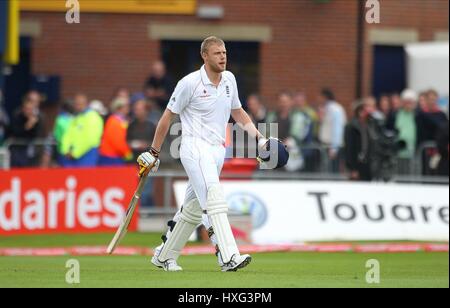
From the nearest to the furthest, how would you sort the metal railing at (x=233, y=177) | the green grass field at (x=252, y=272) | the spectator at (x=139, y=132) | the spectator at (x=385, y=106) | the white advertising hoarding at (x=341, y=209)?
the green grass field at (x=252, y=272) < the white advertising hoarding at (x=341, y=209) < the metal railing at (x=233, y=177) < the spectator at (x=139, y=132) < the spectator at (x=385, y=106)

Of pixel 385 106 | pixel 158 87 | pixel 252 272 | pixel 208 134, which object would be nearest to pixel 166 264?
pixel 252 272

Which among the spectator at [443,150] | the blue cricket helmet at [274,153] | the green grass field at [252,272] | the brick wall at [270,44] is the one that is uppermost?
the brick wall at [270,44]

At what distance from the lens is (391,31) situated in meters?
Answer: 30.2

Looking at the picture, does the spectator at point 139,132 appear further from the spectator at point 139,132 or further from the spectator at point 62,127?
the spectator at point 62,127

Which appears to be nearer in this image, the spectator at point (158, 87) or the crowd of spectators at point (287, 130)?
the crowd of spectators at point (287, 130)

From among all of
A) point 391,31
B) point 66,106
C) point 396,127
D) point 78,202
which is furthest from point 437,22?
point 78,202

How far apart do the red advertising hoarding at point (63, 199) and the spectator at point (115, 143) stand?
61.1 inches

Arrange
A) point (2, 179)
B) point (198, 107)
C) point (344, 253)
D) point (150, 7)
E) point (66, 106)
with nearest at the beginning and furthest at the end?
point (198, 107)
point (344, 253)
point (2, 179)
point (66, 106)
point (150, 7)

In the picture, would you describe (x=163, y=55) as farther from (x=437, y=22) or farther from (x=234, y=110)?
(x=234, y=110)

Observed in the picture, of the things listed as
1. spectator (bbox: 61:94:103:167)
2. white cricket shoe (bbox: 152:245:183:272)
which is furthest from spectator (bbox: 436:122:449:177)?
white cricket shoe (bbox: 152:245:183:272)

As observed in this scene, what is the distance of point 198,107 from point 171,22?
16.2 meters

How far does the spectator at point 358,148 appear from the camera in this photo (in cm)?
2303

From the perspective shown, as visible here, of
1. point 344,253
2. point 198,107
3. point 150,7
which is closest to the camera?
point 198,107

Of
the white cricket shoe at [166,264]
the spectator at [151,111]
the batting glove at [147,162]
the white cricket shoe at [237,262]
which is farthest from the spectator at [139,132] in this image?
the white cricket shoe at [237,262]
